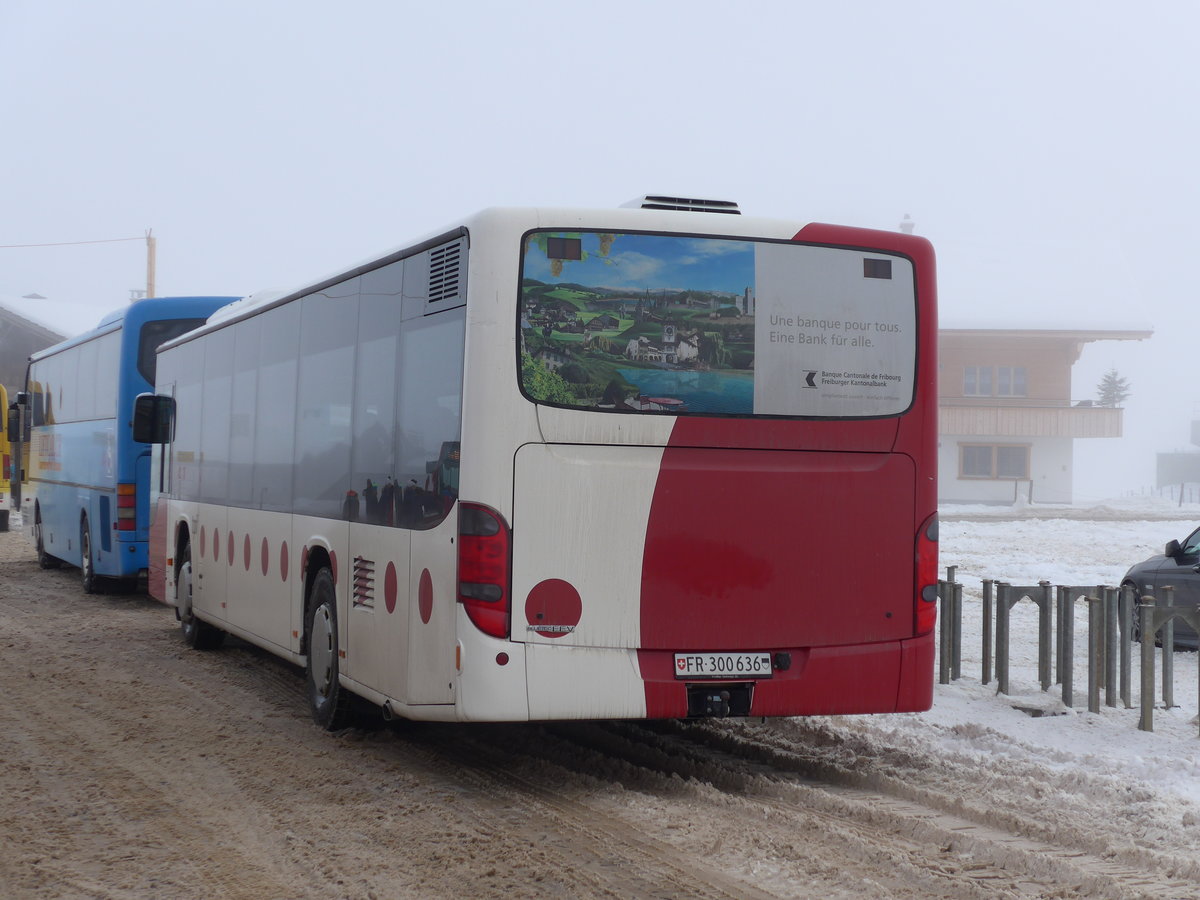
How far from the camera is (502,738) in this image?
8.55 meters

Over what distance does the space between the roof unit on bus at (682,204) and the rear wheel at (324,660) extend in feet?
10.2

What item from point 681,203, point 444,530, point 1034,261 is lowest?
point 444,530

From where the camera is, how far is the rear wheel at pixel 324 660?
8555 mm

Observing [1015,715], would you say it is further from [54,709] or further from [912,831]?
[54,709]

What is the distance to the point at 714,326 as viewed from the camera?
272 inches

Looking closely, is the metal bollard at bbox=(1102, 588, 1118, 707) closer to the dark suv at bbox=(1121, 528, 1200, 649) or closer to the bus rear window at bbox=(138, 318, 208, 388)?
the dark suv at bbox=(1121, 528, 1200, 649)

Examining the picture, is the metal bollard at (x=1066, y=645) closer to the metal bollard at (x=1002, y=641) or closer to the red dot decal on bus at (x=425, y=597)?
the metal bollard at (x=1002, y=641)

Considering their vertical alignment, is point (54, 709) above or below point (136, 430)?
below

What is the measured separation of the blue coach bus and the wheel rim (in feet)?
25.1

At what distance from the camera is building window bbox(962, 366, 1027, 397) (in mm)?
48781

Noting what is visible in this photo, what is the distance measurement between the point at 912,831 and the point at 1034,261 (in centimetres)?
5204

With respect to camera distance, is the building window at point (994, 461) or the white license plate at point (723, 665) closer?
the white license plate at point (723, 665)

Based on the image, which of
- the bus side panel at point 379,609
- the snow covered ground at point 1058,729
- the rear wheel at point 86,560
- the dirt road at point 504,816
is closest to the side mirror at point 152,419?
the rear wheel at point 86,560

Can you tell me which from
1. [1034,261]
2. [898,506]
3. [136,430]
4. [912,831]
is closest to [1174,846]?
[912,831]
